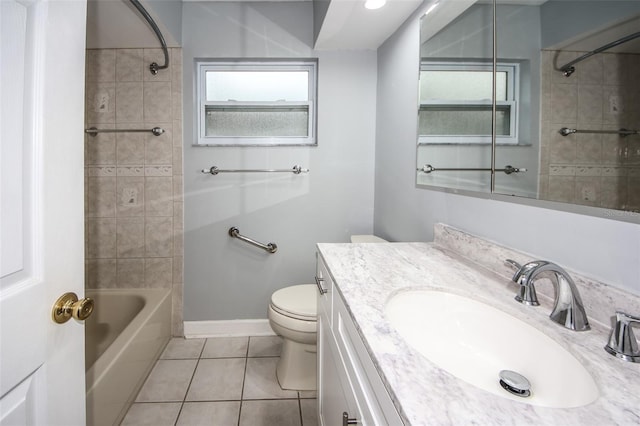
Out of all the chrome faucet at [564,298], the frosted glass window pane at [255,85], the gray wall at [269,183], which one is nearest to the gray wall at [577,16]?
the chrome faucet at [564,298]

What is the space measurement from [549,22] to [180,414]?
2090mm

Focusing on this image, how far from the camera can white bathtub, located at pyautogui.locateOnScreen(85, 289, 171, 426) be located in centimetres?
128

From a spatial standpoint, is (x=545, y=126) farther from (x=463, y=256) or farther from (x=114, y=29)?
(x=114, y=29)

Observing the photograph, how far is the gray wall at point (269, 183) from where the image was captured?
6.76ft

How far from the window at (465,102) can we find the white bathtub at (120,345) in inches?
70.9

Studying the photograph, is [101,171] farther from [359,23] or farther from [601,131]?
[601,131]

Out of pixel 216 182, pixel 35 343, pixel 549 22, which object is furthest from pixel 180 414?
pixel 549 22

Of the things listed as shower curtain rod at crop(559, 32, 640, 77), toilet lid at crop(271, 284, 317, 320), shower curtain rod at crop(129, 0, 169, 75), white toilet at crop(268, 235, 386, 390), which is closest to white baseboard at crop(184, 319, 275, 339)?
white toilet at crop(268, 235, 386, 390)

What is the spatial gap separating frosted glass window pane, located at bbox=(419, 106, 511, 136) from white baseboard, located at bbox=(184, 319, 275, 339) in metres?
1.69

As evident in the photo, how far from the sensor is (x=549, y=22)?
0.80 m

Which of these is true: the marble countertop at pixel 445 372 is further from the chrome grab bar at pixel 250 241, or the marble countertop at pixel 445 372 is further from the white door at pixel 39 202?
the chrome grab bar at pixel 250 241

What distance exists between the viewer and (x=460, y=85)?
1.25m

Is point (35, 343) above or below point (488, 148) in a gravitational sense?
below

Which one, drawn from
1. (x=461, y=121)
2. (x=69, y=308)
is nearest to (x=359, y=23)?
(x=461, y=121)
